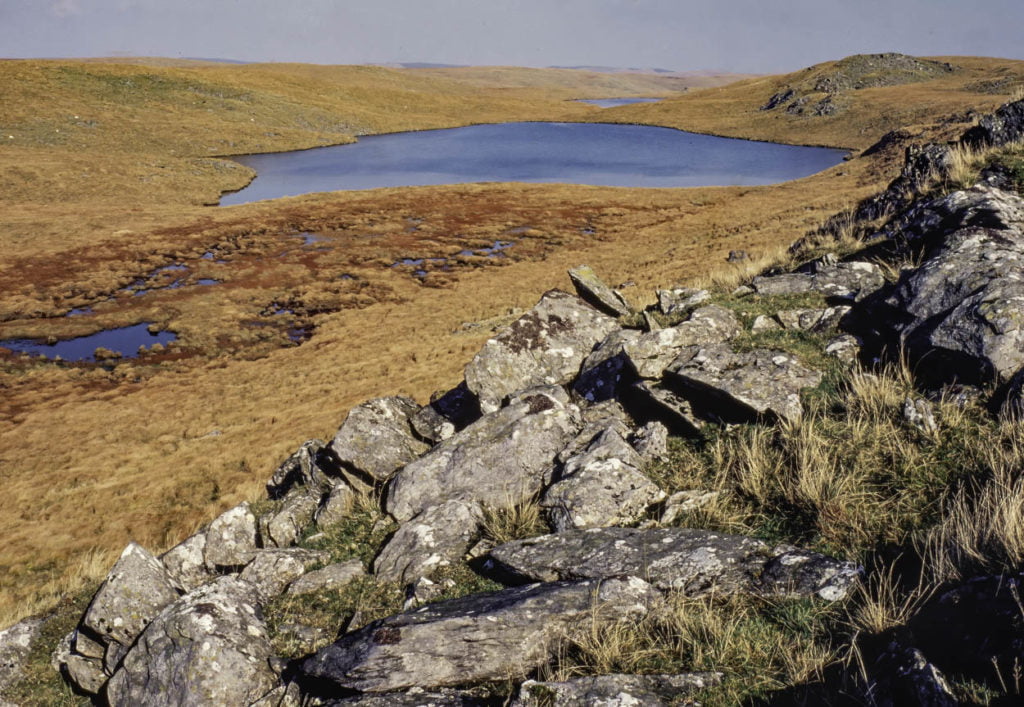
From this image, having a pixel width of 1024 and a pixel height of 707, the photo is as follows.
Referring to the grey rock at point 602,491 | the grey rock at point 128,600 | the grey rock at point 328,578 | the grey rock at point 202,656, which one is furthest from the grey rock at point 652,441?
the grey rock at point 128,600

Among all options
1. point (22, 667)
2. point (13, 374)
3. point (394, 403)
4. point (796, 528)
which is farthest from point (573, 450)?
point (13, 374)

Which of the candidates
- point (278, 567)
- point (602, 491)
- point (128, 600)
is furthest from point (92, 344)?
point (602, 491)

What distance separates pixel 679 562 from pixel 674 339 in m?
4.42

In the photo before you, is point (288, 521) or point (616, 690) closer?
point (616, 690)

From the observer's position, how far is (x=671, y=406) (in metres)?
7.68

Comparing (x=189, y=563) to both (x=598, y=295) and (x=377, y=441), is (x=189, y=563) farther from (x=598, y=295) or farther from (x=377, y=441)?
(x=598, y=295)

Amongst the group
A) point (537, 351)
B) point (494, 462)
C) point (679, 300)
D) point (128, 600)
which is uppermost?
point (679, 300)

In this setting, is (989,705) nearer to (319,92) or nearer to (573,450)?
(573,450)

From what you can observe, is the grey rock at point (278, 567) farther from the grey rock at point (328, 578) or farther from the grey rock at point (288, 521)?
the grey rock at point (288, 521)

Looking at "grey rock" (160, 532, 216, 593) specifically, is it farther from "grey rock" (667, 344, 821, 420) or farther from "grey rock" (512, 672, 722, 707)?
"grey rock" (667, 344, 821, 420)

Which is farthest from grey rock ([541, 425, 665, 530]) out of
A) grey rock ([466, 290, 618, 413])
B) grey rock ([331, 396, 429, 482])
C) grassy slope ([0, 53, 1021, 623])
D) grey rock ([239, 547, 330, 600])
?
grassy slope ([0, 53, 1021, 623])

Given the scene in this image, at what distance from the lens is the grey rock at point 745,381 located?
23.0 ft

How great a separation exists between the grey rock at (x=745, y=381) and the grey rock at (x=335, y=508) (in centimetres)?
484

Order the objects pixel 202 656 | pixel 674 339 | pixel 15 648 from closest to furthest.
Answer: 1. pixel 202 656
2. pixel 15 648
3. pixel 674 339
